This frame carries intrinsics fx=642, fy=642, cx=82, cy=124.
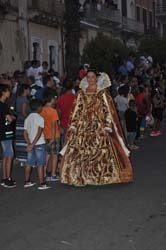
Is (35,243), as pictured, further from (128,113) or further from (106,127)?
(128,113)

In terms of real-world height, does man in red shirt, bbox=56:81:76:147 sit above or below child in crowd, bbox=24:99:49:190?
above

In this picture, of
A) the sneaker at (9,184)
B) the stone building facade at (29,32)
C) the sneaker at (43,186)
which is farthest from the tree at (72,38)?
the sneaker at (43,186)

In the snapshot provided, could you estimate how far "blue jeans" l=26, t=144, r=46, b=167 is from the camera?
32.2ft

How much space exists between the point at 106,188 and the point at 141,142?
6.83 metres

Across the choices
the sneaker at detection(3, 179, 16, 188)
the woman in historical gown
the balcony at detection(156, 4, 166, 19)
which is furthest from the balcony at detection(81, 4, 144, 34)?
the sneaker at detection(3, 179, 16, 188)

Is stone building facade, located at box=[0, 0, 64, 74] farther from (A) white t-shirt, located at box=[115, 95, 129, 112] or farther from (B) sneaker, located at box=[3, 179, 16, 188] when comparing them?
(B) sneaker, located at box=[3, 179, 16, 188]

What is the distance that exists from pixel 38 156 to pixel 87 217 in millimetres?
2386

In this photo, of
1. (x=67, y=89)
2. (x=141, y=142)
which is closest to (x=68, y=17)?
(x=141, y=142)

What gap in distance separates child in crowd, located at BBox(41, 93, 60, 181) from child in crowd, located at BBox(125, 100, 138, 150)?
463 centimetres

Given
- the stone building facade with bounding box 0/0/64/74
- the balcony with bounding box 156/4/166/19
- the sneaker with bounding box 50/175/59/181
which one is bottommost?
the sneaker with bounding box 50/175/59/181

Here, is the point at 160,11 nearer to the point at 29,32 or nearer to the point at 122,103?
the point at 29,32

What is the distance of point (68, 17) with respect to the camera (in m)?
20.0

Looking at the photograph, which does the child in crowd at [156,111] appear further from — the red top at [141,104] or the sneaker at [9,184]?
the sneaker at [9,184]

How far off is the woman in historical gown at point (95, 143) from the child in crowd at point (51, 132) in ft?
1.05
